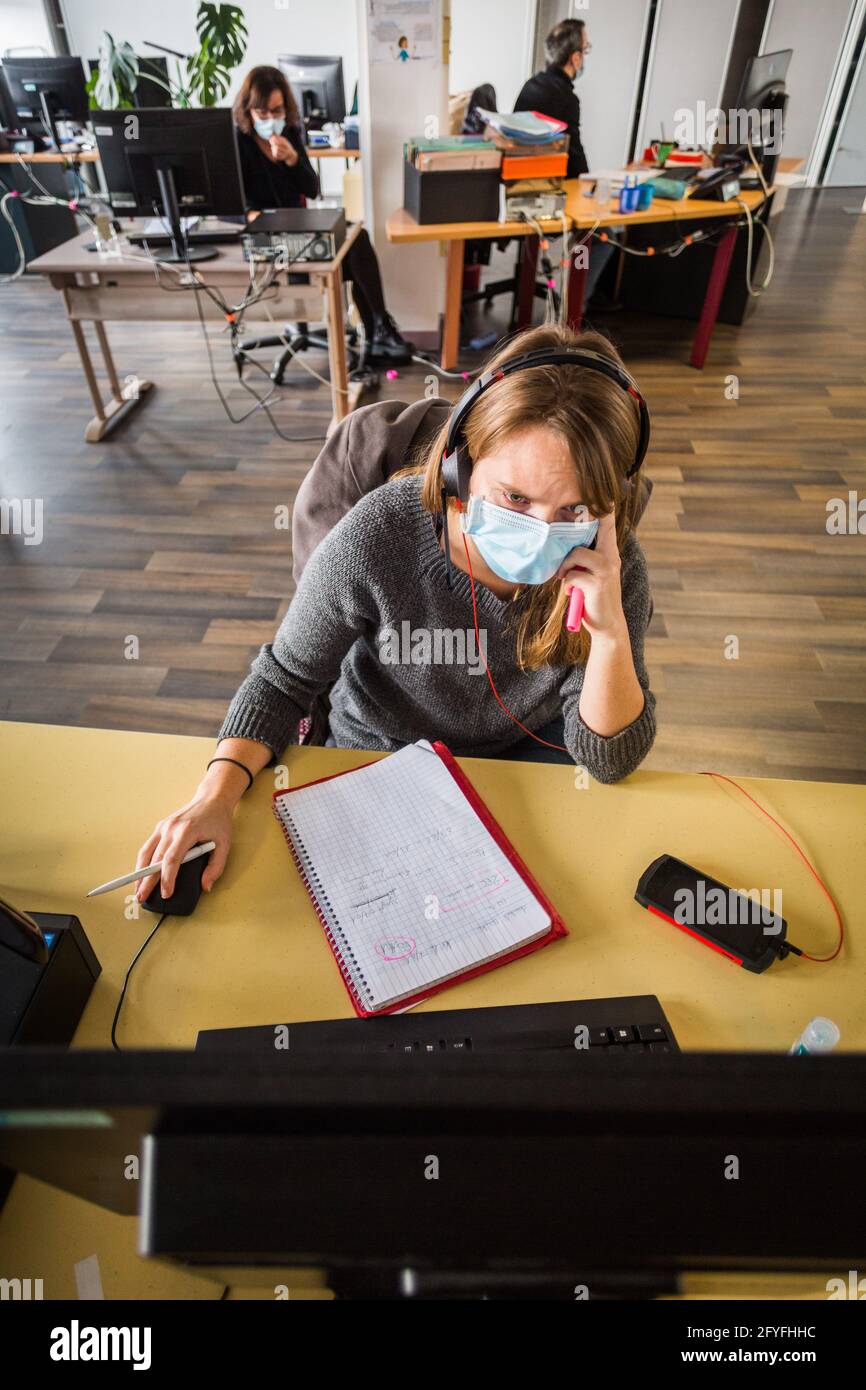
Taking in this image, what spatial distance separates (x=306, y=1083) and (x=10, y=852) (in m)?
0.80

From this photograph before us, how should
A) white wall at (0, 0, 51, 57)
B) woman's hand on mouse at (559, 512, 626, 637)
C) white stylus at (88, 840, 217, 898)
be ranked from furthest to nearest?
white wall at (0, 0, 51, 57), woman's hand on mouse at (559, 512, 626, 637), white stylus at (88, 840, 217, 898)

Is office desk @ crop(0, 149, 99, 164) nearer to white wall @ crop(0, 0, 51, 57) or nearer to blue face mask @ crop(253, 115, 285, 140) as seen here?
blue face mask @ crop(253, 115, 285, 140)

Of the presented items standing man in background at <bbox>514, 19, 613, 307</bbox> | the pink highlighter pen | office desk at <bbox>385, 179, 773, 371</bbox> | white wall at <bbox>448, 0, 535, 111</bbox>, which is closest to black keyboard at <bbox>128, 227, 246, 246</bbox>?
office desk at <bbox>385, 179, 773, 371</bbox>

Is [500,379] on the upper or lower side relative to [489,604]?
upper

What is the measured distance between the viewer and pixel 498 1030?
77cm

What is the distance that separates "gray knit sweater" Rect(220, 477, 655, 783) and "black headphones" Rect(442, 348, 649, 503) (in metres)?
0.10

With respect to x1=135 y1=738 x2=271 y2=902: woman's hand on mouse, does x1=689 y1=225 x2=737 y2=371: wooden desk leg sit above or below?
below

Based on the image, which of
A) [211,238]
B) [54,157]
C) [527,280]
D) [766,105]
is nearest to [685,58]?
[766,105]

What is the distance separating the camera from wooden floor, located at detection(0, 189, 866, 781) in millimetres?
2270

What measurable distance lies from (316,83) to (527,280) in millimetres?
2198

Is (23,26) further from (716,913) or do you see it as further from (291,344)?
(716,913)

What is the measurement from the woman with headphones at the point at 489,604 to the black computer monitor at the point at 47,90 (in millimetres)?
5354
